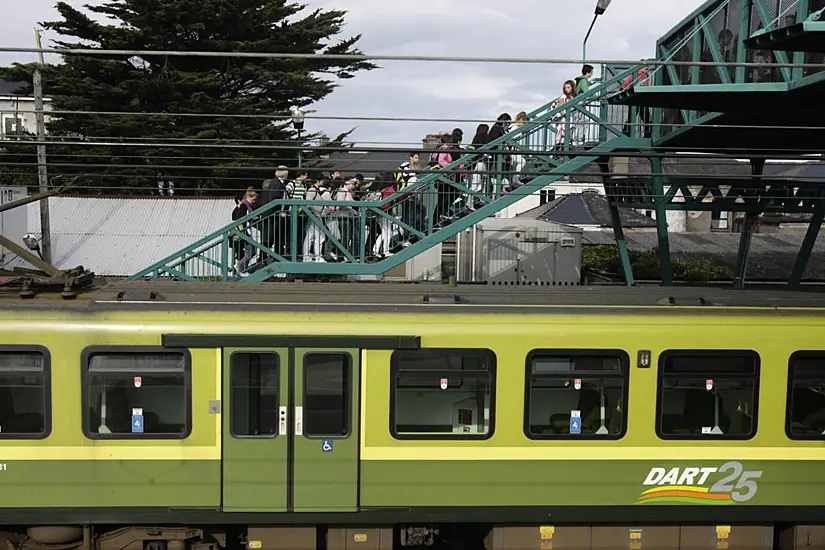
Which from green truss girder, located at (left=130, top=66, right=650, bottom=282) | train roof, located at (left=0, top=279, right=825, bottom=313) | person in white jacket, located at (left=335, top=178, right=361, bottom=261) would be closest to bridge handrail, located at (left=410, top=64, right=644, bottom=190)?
green truss girder, located at (left=130, top=66, right=650, bottom=282)

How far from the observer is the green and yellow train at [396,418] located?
8164 mm

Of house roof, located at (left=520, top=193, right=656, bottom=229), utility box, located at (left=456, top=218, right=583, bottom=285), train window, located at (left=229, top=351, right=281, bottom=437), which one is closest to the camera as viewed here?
train window, located at (left=229, top=351, right=281, bottom=437)

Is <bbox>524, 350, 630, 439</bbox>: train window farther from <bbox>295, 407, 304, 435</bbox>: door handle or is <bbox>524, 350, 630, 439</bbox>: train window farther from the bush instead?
the bush

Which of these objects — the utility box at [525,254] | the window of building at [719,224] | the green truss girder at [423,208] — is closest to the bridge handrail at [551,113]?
the green truss girder at [423,208]

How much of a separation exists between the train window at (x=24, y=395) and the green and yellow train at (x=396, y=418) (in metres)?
0.02

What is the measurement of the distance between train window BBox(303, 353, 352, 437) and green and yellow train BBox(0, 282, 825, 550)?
0.02 metres

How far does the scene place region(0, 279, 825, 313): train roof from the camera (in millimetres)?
8367

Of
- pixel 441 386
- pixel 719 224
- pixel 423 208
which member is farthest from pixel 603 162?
pixel 719 224

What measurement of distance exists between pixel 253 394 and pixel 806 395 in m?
5.65

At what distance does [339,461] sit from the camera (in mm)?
8281

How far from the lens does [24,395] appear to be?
8.14 m

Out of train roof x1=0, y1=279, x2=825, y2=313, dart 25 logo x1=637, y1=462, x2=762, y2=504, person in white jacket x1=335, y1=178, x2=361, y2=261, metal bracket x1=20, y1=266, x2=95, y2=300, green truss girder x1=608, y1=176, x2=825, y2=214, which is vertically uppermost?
green truss girder x1=608, y1=176, x2=825, y2=214

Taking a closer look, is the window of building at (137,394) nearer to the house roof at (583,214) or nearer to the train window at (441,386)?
the train window at (441,386)

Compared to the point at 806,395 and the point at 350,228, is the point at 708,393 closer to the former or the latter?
the point at 806,395
